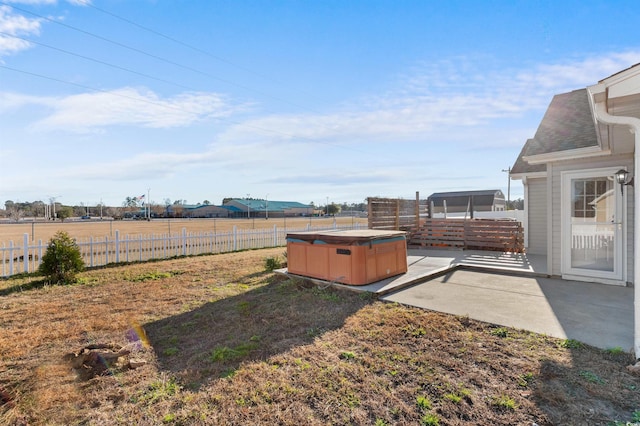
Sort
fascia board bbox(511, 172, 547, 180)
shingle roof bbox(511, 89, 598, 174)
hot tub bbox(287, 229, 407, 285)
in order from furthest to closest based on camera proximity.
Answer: fascia board bbox(511, 172, 547, 180) < shingle roof bbox(511, 89, 598, 174) < hot tub bbox(287, 229, 407, 285)

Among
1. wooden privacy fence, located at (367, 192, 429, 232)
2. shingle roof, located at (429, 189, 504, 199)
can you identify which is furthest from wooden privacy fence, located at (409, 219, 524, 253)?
shingle roof, located at (429, 189, 504, 199)

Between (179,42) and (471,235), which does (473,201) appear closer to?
(471,235)

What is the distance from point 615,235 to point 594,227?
1.37ft

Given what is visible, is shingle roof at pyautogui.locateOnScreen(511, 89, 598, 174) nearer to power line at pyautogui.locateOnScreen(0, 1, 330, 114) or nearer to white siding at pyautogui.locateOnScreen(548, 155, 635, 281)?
white siding at pyautogui.locateOnScreen(548, 155, 635, 281)

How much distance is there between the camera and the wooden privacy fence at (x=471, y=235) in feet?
32.5

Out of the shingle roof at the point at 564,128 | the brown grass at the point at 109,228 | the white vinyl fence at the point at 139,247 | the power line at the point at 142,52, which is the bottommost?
the brown grass at the point at 109,228

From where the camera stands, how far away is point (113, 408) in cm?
242

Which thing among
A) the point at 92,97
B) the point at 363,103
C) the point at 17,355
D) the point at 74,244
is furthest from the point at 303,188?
the point at 17,355

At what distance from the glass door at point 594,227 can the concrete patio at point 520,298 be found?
0.42 m

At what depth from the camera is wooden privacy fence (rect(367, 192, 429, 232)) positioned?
32.1 ft

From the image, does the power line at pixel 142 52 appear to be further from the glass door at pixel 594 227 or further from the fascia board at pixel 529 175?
the glass door at pixel 594 227

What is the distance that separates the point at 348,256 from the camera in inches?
218

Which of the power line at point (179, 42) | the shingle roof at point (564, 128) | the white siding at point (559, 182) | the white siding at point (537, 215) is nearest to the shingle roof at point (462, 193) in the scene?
the shingle roof at point (564, 128)

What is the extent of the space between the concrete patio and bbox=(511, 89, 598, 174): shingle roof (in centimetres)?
256
